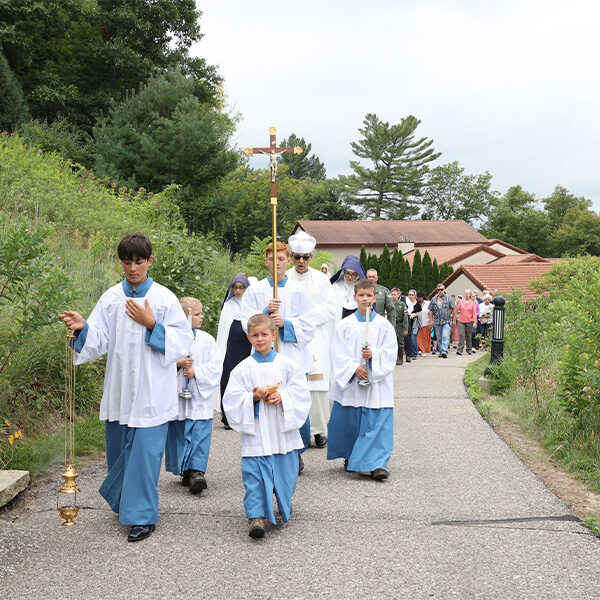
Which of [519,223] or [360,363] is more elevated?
[519,223]

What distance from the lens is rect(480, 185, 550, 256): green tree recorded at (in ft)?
290

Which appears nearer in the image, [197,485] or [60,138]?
[197,485]

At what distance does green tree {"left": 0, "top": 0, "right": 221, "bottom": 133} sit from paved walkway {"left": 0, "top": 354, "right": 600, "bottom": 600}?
23276mm

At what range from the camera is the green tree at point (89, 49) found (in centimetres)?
2747

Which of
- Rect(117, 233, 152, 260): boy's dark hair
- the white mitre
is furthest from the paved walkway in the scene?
the white mitre

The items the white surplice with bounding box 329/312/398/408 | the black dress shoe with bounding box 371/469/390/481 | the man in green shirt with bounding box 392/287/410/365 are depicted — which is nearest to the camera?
the black dress shoe with bounding box 371/469/390/481

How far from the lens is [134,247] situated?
5.42m

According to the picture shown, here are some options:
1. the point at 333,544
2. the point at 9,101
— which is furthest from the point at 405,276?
the point at 333,544

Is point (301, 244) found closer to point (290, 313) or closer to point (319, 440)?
point (290, 313)

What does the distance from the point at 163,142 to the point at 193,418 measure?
20063 mm

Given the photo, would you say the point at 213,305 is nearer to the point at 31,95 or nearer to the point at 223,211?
the point at 223,211

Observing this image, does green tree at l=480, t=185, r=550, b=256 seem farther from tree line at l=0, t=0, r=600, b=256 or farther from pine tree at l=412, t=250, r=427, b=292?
tree line at l=0, t=0, r=600, b=256

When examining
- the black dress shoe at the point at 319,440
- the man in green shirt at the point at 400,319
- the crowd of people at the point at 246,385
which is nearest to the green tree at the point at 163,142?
A: the man in green shirt at the point at 400,319

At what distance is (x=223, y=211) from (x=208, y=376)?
67.5ft
